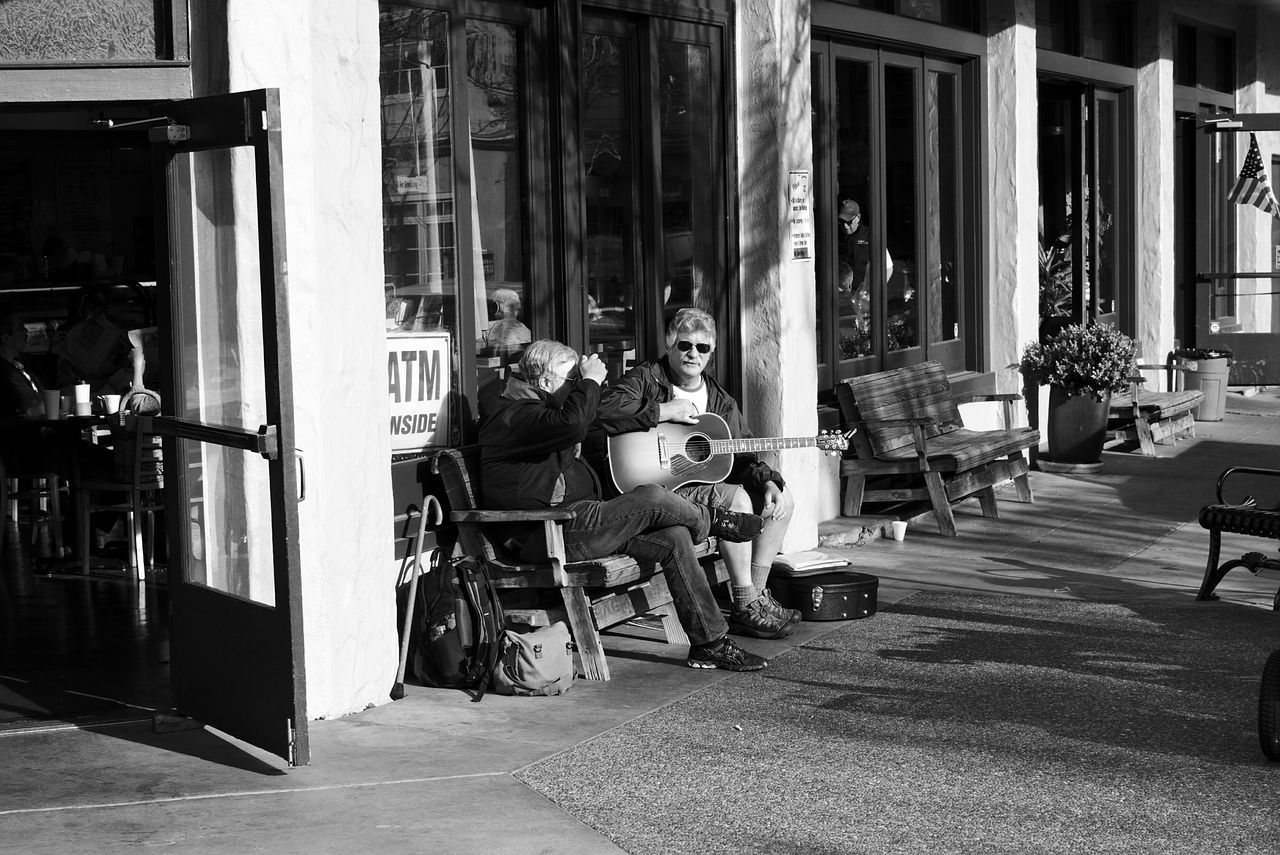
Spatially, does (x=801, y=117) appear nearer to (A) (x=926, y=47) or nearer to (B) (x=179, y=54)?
(A) (x=926, y=47)

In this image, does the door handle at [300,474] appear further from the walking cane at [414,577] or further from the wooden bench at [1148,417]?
the wooden bench at [1148,417]

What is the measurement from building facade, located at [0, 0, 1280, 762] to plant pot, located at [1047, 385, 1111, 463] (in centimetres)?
52

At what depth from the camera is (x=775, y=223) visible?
8.15 m

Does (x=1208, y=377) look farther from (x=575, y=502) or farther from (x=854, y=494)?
(x=575, y=502)

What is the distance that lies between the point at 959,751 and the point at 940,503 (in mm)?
3953

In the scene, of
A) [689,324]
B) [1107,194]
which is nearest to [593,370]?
[689,324]

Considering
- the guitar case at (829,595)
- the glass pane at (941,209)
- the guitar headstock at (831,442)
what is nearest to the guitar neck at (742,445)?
the guitar headstock at (831,442)

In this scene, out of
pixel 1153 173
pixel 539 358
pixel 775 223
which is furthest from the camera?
pixel 1153 173

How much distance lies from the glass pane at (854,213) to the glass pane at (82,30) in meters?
5.17

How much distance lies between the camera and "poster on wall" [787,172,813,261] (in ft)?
26.8

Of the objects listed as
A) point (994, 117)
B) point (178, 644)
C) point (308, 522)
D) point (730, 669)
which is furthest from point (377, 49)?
point (994, 117)

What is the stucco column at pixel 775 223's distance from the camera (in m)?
8.10

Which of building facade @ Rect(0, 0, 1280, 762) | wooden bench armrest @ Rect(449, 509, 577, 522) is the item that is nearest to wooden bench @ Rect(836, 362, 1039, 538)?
building facade @ Rect(0, 0, 1280, 762)

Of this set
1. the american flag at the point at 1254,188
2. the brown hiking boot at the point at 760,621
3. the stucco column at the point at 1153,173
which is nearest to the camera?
the brown hiking boot at the point at 760,621
